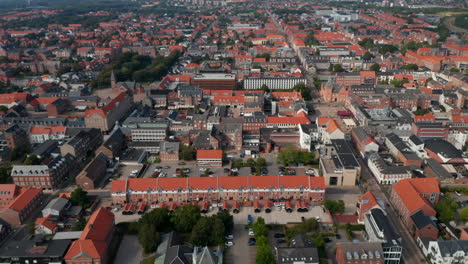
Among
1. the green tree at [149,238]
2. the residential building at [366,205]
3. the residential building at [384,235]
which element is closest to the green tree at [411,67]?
the residential building at [366,205]

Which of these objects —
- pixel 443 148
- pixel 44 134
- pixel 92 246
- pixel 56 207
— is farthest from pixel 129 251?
pixel 443 148

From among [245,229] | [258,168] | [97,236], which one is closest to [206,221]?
[245,229]

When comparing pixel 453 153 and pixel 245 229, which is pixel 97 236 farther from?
pixel 453 153

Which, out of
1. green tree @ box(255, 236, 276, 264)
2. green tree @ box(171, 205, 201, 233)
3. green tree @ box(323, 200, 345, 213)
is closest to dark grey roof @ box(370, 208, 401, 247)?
green tree @ box(323, 200, 345, 213)

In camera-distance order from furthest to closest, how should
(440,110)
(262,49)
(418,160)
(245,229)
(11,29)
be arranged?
(11,29), (262,49), (440,110), (418,160), (245,229)

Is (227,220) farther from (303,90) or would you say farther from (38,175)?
(303,90)

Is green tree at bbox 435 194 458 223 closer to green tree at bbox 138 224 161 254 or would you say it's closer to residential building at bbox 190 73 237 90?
green tree at bbox 138 224 161 254
